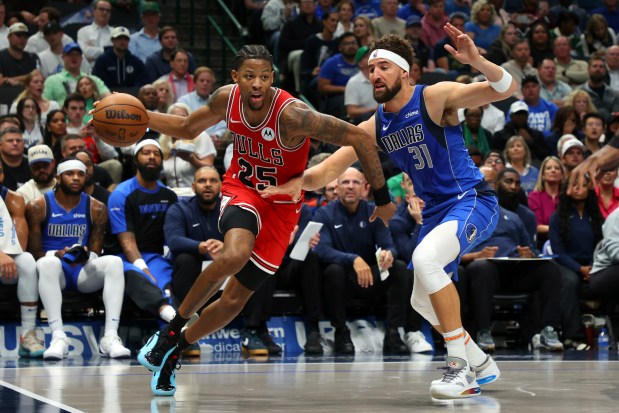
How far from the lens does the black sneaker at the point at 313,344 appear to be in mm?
10258

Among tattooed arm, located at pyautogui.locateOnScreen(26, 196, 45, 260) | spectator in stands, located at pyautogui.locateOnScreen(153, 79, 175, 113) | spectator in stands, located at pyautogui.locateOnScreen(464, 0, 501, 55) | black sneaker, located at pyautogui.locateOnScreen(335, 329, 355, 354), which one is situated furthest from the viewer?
spectator in stands, located at pyautogui.locateOnScreen(464, 0, 501, 55)

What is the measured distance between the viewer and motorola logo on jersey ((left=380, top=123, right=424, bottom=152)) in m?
6.86

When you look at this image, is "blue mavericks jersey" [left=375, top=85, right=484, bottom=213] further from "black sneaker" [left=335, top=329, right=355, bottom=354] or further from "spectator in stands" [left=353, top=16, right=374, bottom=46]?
"spectator in stands" [left=353, top=16, right=374, bottom=46]

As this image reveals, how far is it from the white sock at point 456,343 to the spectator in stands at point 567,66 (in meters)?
10.1

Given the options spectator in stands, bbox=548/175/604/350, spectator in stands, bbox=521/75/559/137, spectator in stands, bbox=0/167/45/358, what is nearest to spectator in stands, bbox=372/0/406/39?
spectator in stands, bbox=521/75/559/137

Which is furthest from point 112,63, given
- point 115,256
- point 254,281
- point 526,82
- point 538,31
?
point 254,281

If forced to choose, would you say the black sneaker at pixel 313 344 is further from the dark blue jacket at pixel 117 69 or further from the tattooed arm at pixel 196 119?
the dark blue jacket at pixel 117 69

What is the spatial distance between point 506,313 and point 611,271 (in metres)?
1.22

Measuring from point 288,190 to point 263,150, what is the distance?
31 cm

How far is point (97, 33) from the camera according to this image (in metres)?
14.6

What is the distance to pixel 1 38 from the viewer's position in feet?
46.5

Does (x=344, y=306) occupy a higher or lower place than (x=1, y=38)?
lower

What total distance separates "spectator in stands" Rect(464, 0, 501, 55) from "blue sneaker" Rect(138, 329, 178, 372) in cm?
1055

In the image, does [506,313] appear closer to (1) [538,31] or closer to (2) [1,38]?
(1) [538,31]
